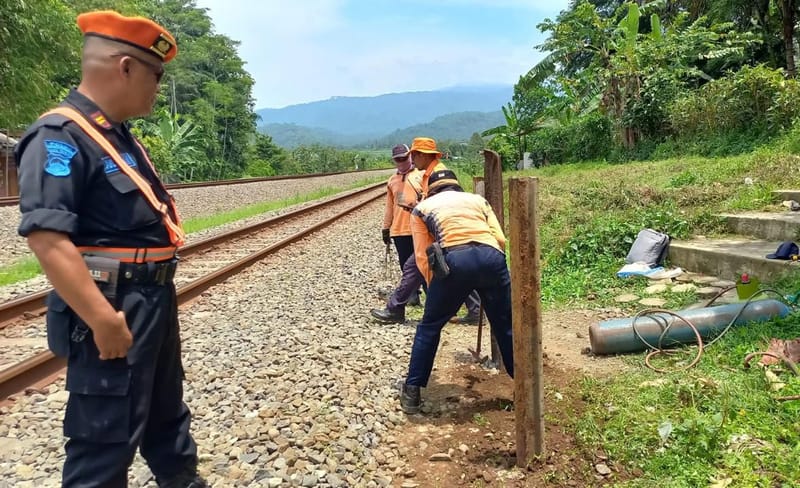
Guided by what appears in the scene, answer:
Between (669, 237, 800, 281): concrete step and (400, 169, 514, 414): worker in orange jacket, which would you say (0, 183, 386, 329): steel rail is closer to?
(400, 169, 514, 414): worker in orange jacket

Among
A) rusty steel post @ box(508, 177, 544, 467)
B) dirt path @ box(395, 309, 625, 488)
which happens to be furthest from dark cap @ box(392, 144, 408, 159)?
rusty steel post @ box(508, 177, 544, 467)

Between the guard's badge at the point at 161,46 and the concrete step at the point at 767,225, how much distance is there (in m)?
6.77

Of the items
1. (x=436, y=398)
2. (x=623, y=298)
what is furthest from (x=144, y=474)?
(x=623, y=298)

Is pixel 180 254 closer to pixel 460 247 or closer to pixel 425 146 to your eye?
pixel 425 146

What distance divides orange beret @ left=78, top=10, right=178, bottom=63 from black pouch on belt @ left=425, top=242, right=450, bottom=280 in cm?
214

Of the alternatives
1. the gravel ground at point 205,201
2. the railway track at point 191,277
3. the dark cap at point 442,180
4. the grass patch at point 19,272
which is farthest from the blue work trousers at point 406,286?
the gravel ground at point 205,201

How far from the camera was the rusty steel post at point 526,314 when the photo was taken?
2951 millimetres

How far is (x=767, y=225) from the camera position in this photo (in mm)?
6664

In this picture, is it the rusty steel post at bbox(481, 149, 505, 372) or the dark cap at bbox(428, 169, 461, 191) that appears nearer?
the dark cap at bbox(428, 169, 461, 191)

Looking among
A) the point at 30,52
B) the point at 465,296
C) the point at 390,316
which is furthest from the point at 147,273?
the point at 30,52

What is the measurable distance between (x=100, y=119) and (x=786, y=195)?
8538 millimetres

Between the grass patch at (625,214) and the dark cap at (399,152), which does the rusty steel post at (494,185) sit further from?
the grass patch at (625,214)

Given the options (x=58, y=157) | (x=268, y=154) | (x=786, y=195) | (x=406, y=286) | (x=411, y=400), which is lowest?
(x=411, y=400)

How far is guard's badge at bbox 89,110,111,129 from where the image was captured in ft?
6.75
